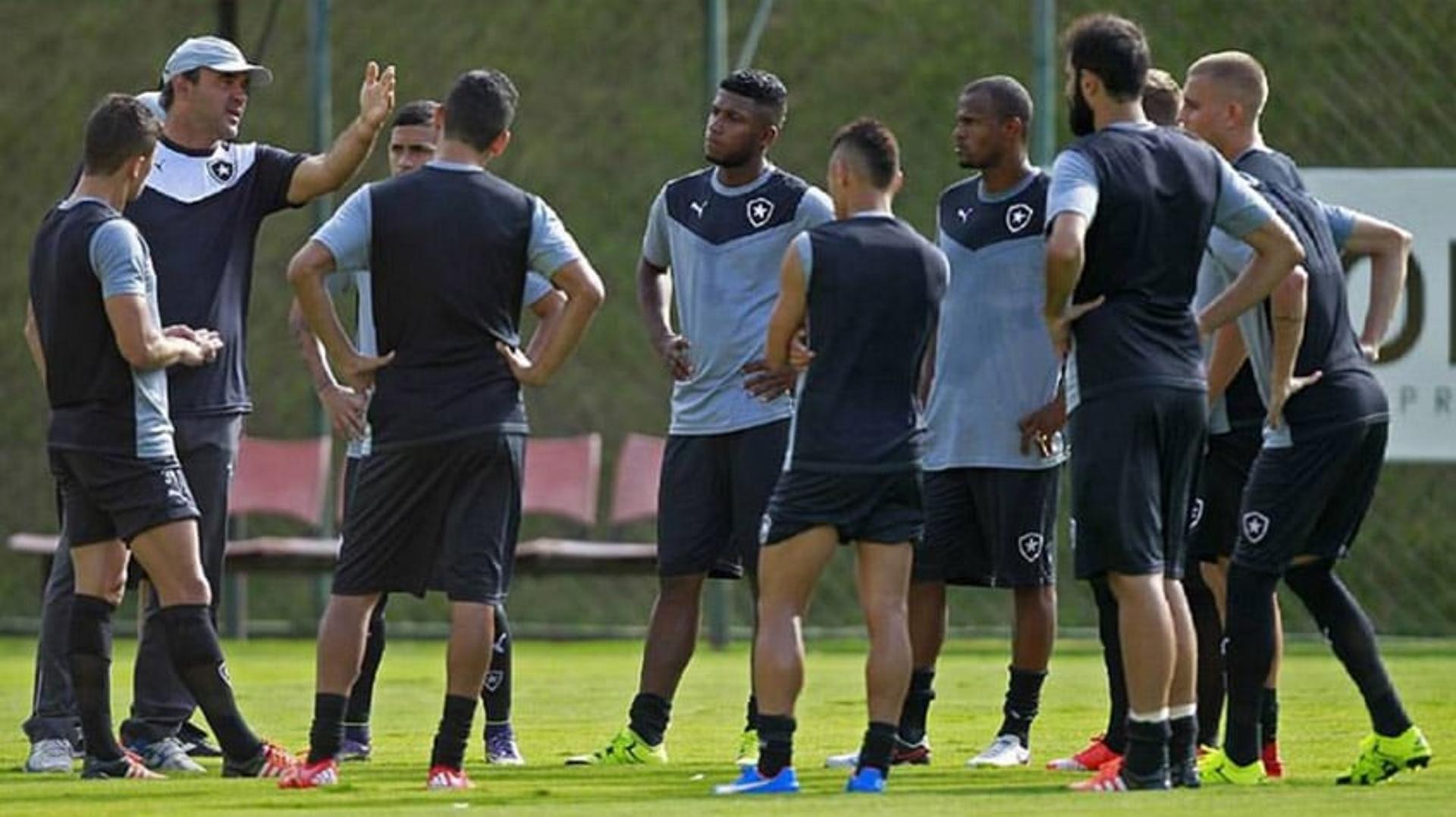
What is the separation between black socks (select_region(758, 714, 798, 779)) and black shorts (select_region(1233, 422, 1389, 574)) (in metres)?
1.42

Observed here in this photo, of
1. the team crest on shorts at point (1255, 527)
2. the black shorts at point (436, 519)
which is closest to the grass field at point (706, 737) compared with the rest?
the black shorts at point (436, 519)

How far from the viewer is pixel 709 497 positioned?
33.1 feet

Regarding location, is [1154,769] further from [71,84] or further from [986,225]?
[71,84]

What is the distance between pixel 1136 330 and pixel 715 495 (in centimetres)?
197

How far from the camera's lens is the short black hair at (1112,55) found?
8.56m

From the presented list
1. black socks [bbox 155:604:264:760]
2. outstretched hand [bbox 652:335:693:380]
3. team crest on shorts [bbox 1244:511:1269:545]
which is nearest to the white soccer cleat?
team crest on shorts [bbox 1244:511:1269:545]

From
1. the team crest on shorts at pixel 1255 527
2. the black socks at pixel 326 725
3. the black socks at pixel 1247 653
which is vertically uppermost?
the team crest on shorts at pixel 1255 527

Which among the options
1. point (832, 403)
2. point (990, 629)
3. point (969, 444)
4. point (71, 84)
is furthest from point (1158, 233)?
point (71, 84)

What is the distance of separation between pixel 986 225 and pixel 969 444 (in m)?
0.68

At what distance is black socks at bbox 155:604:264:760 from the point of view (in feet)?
30.3

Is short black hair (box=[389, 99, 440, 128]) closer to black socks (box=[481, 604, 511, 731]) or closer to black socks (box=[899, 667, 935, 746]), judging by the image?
black socks (box=[481, 604, 511, 731])

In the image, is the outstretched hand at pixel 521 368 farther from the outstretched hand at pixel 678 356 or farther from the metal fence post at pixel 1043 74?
the metal fence post at pixel 1043 74

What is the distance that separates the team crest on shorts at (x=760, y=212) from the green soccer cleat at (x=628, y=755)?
1.62 m

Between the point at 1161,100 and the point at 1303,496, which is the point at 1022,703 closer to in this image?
the point at 1303,496
